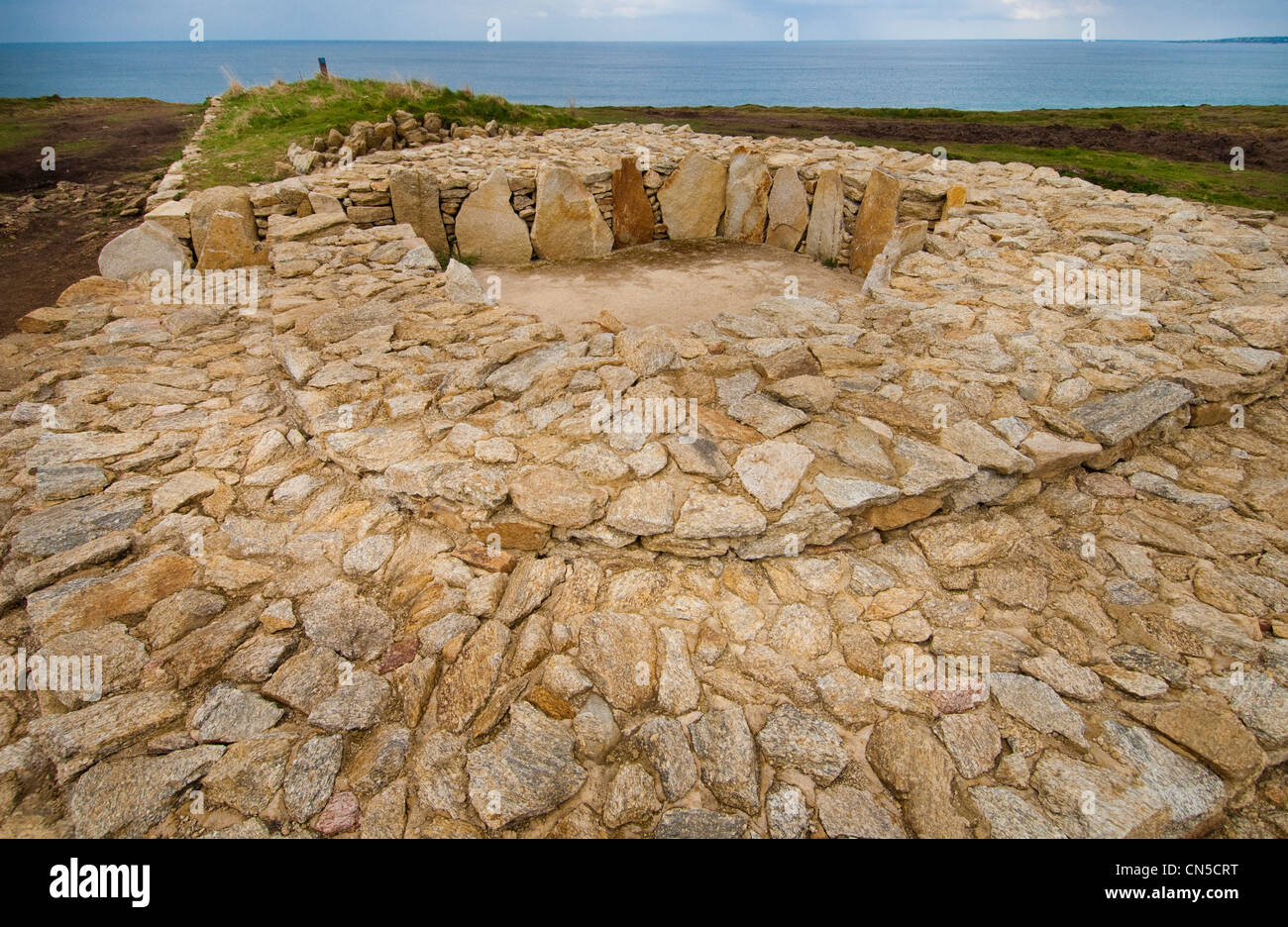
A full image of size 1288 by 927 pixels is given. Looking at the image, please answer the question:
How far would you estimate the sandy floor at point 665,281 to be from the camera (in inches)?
315

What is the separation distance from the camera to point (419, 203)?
31.3ft

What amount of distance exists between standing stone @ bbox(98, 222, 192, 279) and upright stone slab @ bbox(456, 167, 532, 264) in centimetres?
371

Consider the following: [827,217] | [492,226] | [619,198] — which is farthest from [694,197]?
[492,226]

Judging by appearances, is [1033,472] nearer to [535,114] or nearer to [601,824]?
[601,824]

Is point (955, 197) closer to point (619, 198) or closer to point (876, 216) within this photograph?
point (876, 216)

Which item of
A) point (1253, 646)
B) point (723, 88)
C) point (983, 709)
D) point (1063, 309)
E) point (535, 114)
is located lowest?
point (983, 709)

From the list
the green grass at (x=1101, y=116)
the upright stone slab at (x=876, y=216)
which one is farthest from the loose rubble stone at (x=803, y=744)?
the green grass at (x=1101, y=116)

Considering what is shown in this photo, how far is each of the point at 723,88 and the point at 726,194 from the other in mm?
70449

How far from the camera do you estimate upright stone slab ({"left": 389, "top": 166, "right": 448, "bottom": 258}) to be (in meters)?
9.37

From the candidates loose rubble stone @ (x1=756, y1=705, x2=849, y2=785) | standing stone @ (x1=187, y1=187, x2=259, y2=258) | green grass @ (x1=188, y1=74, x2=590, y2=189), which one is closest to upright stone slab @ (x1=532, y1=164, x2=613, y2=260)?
standing stone @ (x1=187, y1=187, x2=259, y2=258)

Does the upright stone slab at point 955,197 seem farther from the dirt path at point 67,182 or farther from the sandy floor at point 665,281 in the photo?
the dirt path at point 67,182

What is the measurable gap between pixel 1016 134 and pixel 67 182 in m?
A: 26.5

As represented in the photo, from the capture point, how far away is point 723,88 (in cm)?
7025
